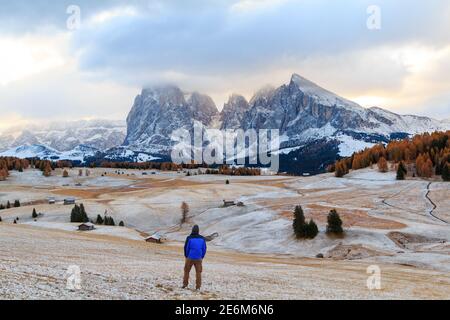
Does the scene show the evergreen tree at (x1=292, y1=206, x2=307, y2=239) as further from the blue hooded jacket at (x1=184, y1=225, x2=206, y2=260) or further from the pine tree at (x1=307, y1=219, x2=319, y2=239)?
the blue hooded jacket at (x1=184, y1=225, x2=206, y2=260)

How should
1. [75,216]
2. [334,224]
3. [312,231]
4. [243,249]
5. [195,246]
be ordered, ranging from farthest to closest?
[75,216] < [312,231] < [334,224] < [243,249] < [195,246]

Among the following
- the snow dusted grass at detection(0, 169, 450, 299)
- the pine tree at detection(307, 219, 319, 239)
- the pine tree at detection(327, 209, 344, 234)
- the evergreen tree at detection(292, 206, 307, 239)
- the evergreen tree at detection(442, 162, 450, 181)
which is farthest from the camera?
the evergreen tree at detection(442, 162, 450, 181)

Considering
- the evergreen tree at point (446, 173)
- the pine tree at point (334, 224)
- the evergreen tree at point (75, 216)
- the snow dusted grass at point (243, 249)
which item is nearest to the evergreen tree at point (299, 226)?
the snow dusted grass at point (243, 249)

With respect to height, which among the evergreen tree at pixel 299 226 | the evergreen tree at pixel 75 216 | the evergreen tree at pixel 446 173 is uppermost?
the evergreen tree at pixel 446 173

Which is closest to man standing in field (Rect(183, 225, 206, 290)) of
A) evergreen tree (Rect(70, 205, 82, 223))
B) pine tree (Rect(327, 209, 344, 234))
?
pine tree (Rect(327, 209, 344, 234))

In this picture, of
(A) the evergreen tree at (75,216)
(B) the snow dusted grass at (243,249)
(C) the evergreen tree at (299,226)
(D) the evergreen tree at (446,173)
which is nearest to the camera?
(B) the snow dusted grass at (243,249)

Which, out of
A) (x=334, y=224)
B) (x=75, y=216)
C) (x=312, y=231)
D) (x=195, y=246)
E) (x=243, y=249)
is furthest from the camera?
(x=75, y=216)

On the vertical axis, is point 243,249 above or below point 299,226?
below

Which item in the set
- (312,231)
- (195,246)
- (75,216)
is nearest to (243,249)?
(312,231)

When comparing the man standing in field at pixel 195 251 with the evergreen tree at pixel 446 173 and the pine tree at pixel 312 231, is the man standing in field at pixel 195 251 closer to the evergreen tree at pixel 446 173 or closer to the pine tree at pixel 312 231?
the pine tree at pixel 312 231

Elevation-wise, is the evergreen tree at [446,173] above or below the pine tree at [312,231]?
above

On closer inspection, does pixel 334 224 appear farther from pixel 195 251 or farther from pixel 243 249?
pixel 195 251

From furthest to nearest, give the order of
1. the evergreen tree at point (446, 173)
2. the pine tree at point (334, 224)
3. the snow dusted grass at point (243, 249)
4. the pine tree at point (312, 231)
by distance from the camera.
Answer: the evergreen tree at point (446, 173), the pine tree at point (312, 231), the pine tree at point (334, 224), the snow dusted grass at point (243, 249)
